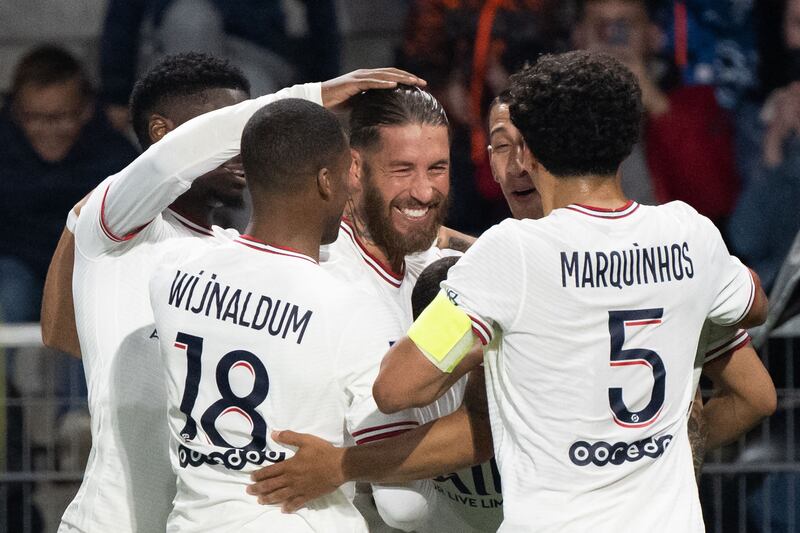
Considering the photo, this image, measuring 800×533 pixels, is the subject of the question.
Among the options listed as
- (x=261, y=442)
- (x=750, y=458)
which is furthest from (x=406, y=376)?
(x=750, y=458)

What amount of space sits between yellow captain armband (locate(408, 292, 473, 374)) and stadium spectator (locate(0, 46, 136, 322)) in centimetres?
377

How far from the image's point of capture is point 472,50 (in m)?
5.54

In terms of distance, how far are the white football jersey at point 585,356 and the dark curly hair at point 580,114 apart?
0.34 feet

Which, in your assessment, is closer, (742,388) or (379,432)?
(379,432)

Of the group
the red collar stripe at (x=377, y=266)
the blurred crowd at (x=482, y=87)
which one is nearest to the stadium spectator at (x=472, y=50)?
the blurred crowd at (x=482, y=87)

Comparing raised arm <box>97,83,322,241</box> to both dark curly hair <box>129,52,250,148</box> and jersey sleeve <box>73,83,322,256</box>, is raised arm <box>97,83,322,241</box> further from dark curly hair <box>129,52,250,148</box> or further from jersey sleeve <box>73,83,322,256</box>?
dark curly hair <box>129,52,250,148</box>

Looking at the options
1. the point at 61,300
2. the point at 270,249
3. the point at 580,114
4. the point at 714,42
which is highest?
the point at 714,42

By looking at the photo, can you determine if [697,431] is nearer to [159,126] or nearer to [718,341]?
[718,341]

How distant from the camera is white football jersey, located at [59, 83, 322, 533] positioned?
2541 millimetres

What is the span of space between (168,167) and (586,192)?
0.83 m

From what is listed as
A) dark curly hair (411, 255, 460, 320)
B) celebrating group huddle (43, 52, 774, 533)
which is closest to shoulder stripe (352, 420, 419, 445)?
celebrating group huddle (43, 52, 774, 533)

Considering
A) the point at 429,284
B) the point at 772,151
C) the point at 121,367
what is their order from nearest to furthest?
1. the point at 121,367
2. the point at 429,284
3. the point at 772,151

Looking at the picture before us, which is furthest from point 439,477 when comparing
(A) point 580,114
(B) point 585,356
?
(A) point 580,114

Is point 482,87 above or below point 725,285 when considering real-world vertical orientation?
above
